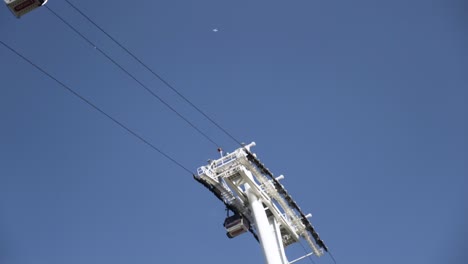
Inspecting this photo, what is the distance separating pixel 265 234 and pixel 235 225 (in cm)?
177

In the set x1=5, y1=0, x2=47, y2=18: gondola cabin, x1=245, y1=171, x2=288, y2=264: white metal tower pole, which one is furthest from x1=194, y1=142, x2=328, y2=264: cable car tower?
x1=5, y1=0, x2=47, y2=18: gondola cabin

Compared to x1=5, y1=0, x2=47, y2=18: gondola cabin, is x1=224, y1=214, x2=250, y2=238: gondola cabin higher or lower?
lower

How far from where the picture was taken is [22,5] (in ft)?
90.1

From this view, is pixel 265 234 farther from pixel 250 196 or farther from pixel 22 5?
pixel 22 5

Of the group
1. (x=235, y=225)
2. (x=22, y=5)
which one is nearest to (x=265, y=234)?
(x=235, y=225)

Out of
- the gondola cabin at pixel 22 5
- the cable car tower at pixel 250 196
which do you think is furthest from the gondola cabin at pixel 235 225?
the gondola cabin at pixel 22 5

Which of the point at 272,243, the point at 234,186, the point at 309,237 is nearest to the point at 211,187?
the point at 234,186

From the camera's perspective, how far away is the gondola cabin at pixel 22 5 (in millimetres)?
27375

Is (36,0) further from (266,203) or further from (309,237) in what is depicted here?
(309,237)

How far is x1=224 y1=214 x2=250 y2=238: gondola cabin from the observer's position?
1437 inches

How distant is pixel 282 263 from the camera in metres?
35.3

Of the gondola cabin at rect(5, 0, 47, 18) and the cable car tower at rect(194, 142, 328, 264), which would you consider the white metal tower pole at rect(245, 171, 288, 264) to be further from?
the gondola cabin at rect(5, 0, 47, 18)

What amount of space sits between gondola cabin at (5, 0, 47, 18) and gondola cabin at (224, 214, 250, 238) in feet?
49.3

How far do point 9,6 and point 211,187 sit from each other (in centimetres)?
1389
